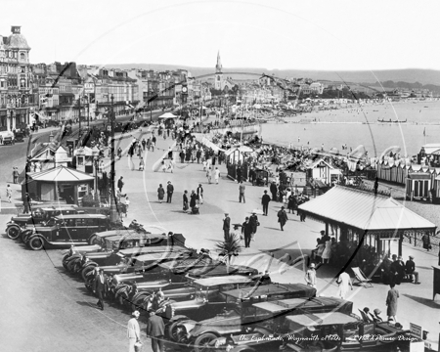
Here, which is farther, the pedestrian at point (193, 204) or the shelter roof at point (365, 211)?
the pedestrian at point (193, 204)

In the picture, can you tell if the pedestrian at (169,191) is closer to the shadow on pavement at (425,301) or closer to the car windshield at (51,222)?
the car windshield at (51,222)

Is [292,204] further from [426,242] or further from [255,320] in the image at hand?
[255,320]

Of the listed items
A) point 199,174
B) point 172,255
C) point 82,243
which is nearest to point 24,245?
point 82,243

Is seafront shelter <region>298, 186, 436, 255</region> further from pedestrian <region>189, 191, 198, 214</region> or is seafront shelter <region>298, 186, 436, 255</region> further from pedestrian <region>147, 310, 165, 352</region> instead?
pedestrian <region>189, 191, 198, 214</region>

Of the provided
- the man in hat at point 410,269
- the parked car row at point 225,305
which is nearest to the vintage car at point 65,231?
the parked car row at point 225,305

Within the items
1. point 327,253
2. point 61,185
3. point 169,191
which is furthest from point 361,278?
point 61,185
